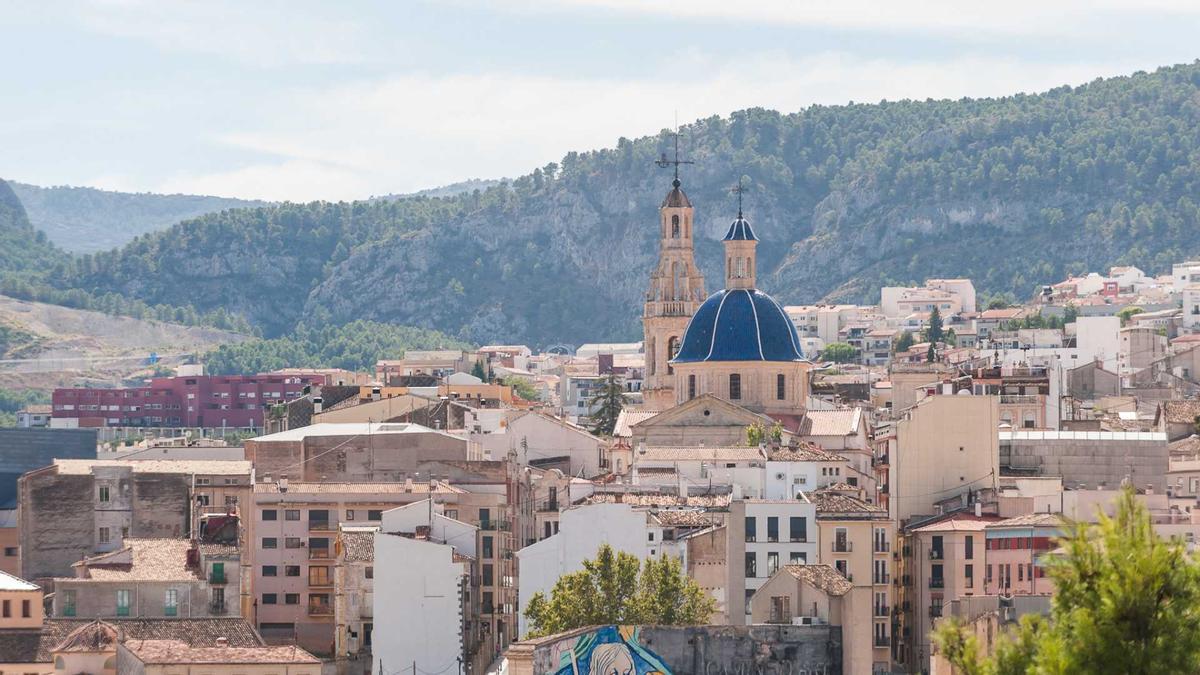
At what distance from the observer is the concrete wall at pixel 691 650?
226 feet

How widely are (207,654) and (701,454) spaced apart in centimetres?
3557

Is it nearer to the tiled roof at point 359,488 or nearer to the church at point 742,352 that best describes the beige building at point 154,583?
the tiled roof at point 359,488

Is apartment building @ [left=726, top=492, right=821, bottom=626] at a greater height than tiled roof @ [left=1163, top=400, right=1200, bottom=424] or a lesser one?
lesser

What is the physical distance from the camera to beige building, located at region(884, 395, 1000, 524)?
9312 cm

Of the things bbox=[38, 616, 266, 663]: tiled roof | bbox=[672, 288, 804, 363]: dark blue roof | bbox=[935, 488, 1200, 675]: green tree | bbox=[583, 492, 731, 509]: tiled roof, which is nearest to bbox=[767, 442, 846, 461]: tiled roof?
bbox=[583, 492, 731, 509]: tiled roof

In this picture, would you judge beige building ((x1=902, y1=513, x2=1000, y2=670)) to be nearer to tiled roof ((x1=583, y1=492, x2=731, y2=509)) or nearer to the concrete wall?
tiled roof ((x1=583, y1=492, x2=731, y2=509))

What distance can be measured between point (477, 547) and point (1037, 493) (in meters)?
16.9

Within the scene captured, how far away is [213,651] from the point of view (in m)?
69.4

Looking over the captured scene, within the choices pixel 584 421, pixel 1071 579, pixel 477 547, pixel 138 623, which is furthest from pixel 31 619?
pixel 584 421

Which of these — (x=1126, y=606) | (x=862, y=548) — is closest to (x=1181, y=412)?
(x=862, y=548)

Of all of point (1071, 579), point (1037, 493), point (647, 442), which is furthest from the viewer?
point (647, 442)

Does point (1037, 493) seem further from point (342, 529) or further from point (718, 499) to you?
point (342, 529)

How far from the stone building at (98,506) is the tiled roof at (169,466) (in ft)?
0.26

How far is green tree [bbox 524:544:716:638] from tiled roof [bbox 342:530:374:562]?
6.38m
